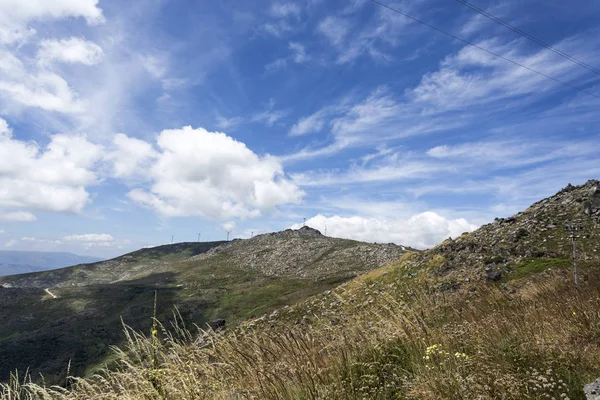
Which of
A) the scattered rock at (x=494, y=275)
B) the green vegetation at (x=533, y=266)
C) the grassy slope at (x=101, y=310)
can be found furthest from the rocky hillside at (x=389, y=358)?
the grassy slope at (x=101, y=310)

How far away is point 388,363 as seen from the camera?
568 cm

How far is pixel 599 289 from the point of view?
8586mm

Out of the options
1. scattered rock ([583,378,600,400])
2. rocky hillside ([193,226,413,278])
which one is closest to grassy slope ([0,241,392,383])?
rocky hillside ([193,226,413,278])

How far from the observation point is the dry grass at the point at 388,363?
4.27m

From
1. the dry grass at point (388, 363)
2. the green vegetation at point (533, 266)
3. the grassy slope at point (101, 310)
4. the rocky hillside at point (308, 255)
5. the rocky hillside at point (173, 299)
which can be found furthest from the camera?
the rocky hillside at point (308, 255)

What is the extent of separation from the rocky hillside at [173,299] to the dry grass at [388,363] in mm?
62036

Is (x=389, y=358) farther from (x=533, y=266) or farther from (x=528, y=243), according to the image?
(x=528, y=243)

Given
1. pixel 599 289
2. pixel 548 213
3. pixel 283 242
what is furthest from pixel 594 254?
pixel 283 242

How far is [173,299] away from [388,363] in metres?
104

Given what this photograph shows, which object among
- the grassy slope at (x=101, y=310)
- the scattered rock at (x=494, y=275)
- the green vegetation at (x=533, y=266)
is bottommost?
the grassy slope at (x=101, y=310)

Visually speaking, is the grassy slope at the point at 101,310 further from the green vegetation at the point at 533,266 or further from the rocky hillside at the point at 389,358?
the rocky hillside at the point at 389,358

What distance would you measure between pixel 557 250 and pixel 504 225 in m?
11.5

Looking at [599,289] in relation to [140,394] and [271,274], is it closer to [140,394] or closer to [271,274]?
[140,394]

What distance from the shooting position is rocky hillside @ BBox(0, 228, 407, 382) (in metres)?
72.1
